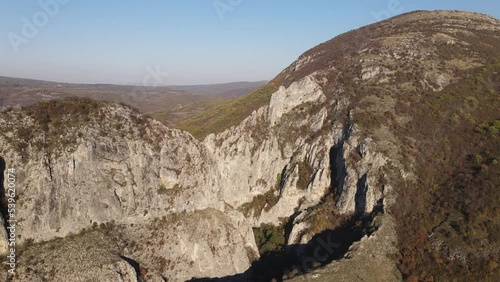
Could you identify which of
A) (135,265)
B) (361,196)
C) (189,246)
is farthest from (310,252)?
(135,265)

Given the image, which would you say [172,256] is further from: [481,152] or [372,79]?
[372,79]

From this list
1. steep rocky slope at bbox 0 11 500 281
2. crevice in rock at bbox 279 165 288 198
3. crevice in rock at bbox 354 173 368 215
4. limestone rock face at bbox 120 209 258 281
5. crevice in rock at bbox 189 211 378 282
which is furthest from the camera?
crevice in rock at bbox 279 165 288 198

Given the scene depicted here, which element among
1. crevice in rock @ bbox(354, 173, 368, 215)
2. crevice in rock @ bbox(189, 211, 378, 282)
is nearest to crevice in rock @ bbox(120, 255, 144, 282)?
crevice in rock @ bbox(189, 211, 378, 282)

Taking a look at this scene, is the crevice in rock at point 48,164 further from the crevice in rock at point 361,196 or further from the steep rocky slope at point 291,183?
the crevice in rock at point 361,196

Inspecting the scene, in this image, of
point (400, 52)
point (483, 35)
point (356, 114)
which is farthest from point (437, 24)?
point (356, 114)

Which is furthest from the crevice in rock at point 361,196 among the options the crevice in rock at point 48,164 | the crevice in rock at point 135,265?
the crevice in rock at point 48,164

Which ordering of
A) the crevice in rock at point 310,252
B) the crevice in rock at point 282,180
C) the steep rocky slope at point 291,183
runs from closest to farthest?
the steep rocky slope at point 291,183 < the crevice in rock at point 310,252 < the crevice in rock at point 282,180

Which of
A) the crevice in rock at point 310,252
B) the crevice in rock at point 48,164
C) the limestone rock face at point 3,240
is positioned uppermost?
the crevice in rock at point 48,164

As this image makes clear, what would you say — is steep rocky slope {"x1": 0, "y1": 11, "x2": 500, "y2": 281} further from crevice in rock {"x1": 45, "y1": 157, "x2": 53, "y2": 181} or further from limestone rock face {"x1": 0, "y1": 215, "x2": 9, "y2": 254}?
limestone rock face {"x1": 0, "y1": 215, "x2": 9, "y2": 254}

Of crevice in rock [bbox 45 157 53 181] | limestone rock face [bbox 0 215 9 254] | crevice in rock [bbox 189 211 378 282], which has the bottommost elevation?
crevice in rock [bbox 189 211 378 282]
